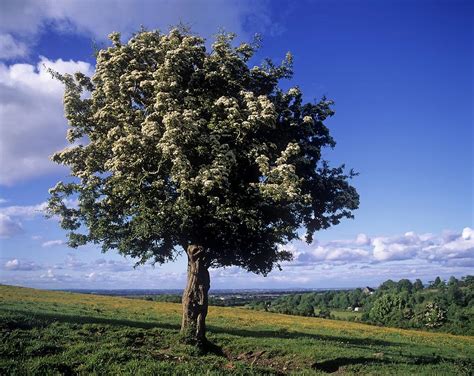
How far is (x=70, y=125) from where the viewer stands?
2505cm

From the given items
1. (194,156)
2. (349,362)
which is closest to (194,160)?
(194,156)

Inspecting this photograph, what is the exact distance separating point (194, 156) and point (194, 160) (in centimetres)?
23

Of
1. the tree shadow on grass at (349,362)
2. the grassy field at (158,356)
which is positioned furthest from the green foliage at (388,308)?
the tree shadow on grass at (349,362)

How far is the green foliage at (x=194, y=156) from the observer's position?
2117 cm

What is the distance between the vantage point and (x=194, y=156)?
21859mm

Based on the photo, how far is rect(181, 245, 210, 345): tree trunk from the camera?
24.9 meters

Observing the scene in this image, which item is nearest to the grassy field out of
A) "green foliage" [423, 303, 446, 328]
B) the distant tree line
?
the distant tree line

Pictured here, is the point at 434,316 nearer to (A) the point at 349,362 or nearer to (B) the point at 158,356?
(A) the point at 349,362

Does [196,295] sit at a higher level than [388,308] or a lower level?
higher

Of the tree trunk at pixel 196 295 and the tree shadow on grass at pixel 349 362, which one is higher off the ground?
the tree trunk at pixel 196 295

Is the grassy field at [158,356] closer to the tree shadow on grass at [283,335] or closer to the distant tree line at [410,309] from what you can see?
the tree shadow on grass at [283,335]

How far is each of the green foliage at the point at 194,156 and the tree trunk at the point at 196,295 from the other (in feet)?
2.25

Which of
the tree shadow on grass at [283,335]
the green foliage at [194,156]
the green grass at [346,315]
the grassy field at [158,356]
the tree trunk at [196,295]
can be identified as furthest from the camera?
the green grass at [346,315]

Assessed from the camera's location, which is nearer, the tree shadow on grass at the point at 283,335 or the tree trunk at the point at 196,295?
the tree trunk at the point at 196,295
